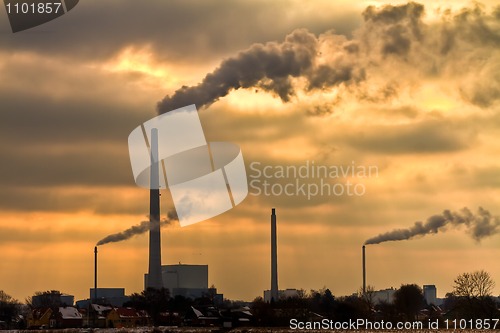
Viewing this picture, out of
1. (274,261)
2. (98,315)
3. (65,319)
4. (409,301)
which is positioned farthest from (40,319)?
(409,301)

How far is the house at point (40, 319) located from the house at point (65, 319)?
0.78 m

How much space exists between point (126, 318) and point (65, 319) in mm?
8528

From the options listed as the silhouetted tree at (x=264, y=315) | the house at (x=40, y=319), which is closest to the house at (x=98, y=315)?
the house at (x=40, y=319)

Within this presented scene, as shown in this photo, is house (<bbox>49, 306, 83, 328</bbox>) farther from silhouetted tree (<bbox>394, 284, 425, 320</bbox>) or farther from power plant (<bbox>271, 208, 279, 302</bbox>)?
silhouetted tree (<bbox>394, 284, 425, 320</bbox>)

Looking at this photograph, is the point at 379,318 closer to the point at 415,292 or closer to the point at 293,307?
the point at 293,307

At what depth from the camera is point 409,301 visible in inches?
5615

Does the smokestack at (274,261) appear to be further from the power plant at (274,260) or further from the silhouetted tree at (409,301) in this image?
the silhouetted tree at (409,301)

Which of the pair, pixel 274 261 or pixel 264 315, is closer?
pixel 264 315

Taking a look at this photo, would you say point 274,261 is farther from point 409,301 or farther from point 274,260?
point 409,301

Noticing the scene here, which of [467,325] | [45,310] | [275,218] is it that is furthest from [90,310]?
[467,325]

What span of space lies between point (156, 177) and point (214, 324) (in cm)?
2811

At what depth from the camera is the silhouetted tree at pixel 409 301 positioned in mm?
132750

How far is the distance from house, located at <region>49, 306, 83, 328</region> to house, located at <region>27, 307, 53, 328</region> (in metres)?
0.78

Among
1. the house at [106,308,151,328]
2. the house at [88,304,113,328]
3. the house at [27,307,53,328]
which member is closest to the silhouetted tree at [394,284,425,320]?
the house at [106,308,151,328]
